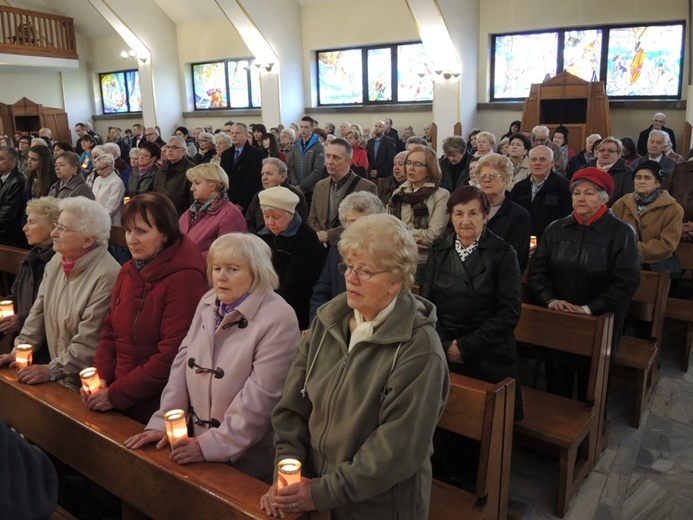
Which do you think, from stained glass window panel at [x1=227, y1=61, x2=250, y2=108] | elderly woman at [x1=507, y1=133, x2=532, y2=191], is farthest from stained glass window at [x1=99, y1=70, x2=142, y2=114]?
elderly woman at [x1=507, y1=133, x2=532, y2=191]

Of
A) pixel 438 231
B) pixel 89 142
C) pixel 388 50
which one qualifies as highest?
pixel 388 50

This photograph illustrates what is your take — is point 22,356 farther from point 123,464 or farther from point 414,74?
point 414,74

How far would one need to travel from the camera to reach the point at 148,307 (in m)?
2.61

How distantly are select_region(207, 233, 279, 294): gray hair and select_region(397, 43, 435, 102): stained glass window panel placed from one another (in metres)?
11.5

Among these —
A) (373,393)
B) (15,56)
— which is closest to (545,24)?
(373,393)

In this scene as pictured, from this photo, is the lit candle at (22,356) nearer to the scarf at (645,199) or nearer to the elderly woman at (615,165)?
the scarf at (645,199)

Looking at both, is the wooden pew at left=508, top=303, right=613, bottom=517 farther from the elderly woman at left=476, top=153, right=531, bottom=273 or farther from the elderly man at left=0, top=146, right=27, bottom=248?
the elderly man at left=0, top=146, right=27, bottom=248

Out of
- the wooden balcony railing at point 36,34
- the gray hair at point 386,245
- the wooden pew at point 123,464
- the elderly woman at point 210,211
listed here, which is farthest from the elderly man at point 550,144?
the wooden balcony railing at point 36,34

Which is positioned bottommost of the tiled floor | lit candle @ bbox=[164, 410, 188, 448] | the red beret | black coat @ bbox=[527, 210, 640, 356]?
the tiled floor

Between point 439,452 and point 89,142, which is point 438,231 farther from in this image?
point 89,142

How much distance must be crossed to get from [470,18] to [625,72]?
3.10 m

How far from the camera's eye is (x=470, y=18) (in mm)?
11906

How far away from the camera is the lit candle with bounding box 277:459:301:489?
1765mm

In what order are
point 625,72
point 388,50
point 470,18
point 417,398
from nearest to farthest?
1. point 417,398
2. point 625,72
3. point 470,18
4. point 388,50
